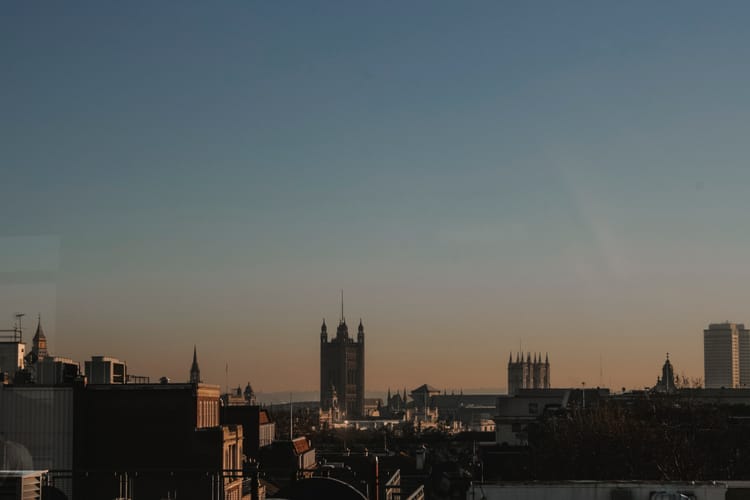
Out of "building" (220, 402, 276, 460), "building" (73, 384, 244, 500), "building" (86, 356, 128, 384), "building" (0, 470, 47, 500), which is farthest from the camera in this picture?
"building" (220, 402, 276, 460)

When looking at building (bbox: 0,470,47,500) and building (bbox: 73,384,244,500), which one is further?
building (bbox: 73,384,244,500)

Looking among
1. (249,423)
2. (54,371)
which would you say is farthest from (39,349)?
(249,423)

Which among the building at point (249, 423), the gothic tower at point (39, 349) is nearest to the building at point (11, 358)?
the gothic tower at point (39, 349)

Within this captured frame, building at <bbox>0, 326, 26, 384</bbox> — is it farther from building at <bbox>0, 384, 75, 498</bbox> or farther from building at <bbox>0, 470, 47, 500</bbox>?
building at <bbox>0, 470, 47, 500</bbox>

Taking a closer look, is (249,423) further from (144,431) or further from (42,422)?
(42,422)

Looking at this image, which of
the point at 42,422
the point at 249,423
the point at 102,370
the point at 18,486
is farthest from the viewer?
the point at 249,423

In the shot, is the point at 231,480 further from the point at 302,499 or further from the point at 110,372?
the point at 302,499

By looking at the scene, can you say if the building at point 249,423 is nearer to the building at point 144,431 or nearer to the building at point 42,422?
the building at point 144,431

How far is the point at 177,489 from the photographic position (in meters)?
40.3

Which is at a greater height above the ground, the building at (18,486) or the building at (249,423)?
the building at (18,486)

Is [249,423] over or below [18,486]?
below

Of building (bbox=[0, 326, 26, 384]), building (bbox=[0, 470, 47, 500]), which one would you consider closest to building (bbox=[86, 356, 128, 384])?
building (bbox=[0, 326, 26, 384])

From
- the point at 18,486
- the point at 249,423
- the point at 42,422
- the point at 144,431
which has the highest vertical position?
the point at 18,486

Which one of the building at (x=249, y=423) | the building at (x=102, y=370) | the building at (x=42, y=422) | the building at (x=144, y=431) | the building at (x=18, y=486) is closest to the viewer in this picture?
the building at (x=18, y=486)
